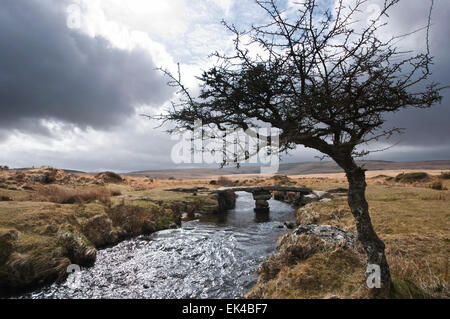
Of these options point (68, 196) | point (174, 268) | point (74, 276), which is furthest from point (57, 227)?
point (68, 196)

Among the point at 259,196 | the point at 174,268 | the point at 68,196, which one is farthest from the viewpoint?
the point at 259,196

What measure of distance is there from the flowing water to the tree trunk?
4743mm

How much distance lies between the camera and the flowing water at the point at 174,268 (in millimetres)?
8320

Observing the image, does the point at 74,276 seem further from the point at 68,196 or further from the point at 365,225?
the point at 365,225

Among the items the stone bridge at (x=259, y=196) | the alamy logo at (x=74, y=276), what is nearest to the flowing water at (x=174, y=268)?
the alamy logo at (x=74, y=276)

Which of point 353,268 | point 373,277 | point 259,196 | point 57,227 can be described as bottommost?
point 259,196

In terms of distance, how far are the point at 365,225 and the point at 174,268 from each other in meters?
8.43

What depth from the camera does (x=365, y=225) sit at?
495 centimetres

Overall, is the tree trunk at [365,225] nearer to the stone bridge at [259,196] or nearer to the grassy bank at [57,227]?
the grassy bank at [57,227]

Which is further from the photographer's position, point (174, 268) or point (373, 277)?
point (174, 268)

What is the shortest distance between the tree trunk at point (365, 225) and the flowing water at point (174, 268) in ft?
15.6

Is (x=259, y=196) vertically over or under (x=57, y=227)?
under

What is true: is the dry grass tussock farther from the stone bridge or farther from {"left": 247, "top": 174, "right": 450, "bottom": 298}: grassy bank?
{"left": 247, "top": 174, "right": 450, "bottom": 298}: grassy bank
